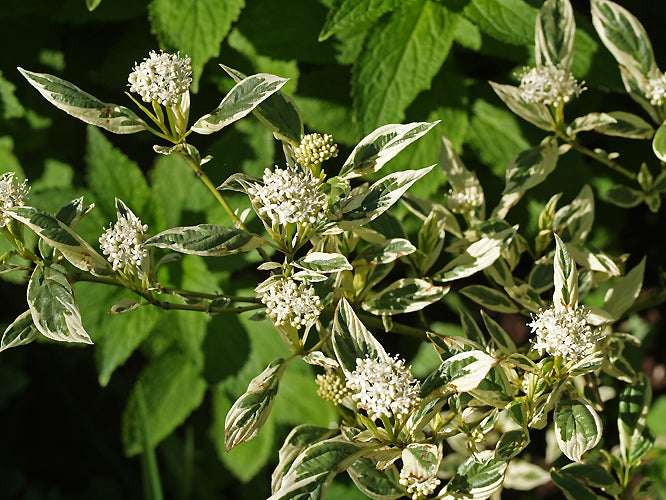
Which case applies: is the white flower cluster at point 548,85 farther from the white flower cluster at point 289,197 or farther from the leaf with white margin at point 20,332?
the leaf with white margin at point 20,332

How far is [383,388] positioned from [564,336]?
29 cm

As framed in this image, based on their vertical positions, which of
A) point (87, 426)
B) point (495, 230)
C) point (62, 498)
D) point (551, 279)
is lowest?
point (62, 498)

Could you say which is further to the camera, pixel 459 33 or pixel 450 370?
pixel 459 33

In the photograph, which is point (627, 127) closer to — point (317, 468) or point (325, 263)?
point (325, 263)

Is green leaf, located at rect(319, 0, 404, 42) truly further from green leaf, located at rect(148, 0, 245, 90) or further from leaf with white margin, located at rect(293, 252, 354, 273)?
leaf with white margin, located at rect(293, 252, 354, 273)

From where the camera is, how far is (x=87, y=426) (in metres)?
2.08

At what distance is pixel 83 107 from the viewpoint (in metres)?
0.93

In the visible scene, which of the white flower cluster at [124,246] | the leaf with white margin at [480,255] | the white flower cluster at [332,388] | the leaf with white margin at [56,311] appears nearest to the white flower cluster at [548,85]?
the leaf with white margin at [480,255]

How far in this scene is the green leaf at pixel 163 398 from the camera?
1578 millimetres

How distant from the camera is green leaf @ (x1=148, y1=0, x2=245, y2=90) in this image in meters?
1.28

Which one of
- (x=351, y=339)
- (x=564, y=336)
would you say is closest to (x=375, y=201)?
(x=351, y=339)

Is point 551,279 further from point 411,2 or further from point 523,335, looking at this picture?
point 523,335

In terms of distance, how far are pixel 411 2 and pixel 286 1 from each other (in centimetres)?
40

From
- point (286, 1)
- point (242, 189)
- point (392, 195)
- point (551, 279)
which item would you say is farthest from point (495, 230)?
point (286, 1)
